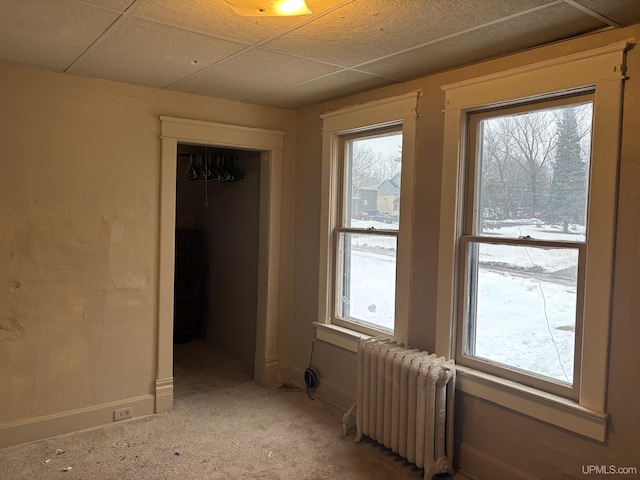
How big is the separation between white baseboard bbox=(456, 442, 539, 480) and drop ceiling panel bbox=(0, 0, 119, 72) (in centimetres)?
295

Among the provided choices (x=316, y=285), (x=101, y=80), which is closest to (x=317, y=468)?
(x=316, y=285)

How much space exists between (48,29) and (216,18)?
895 millimetres

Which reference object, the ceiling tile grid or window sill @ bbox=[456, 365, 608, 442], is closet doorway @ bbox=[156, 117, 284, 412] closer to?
the ceiling tile grid

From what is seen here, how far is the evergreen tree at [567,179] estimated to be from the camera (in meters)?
2.38

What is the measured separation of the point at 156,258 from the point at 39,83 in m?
1.39

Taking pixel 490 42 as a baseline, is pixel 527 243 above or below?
below

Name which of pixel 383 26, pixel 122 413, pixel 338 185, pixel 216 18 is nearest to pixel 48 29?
pixel 216 18

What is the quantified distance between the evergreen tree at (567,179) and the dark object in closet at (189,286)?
4164mm

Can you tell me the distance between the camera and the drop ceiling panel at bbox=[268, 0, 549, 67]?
6.52 ft

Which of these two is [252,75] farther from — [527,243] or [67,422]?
[67,422]

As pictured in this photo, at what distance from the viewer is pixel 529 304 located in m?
2.59

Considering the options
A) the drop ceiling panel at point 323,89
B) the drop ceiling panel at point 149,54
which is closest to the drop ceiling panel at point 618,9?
the drop ceiling panel at point 323,89
